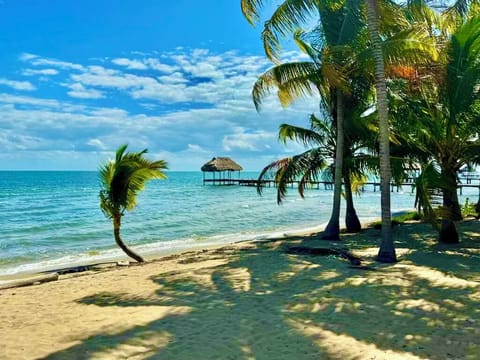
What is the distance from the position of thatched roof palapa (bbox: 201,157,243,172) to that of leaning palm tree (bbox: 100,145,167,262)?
44.2m

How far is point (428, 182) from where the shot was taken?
9.41 meters

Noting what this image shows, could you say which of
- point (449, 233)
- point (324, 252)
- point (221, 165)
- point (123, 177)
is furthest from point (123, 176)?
point (221, 165)

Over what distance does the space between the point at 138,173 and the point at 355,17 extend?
7.07 metres

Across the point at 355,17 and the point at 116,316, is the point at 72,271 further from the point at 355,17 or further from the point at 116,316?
the point at 355,17

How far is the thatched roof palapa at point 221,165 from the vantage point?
5575cm

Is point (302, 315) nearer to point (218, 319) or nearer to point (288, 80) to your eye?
point (218, 319)

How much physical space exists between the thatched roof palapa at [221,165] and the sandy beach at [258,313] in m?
46.6

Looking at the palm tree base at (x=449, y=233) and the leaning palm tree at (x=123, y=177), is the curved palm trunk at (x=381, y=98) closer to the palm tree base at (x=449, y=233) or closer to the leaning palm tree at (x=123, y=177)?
the palm tree base at (x=449, y=233)

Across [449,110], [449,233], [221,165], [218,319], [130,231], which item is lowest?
[130,231]

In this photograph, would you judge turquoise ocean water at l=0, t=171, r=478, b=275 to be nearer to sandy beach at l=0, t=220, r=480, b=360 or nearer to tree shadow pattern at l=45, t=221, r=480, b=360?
sandy beach at l=0, t=220, r=480, b=360

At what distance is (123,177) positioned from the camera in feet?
36.4

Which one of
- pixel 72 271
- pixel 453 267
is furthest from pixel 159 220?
pixel 453 267

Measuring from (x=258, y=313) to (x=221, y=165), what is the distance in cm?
5062

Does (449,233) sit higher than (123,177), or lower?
lower
